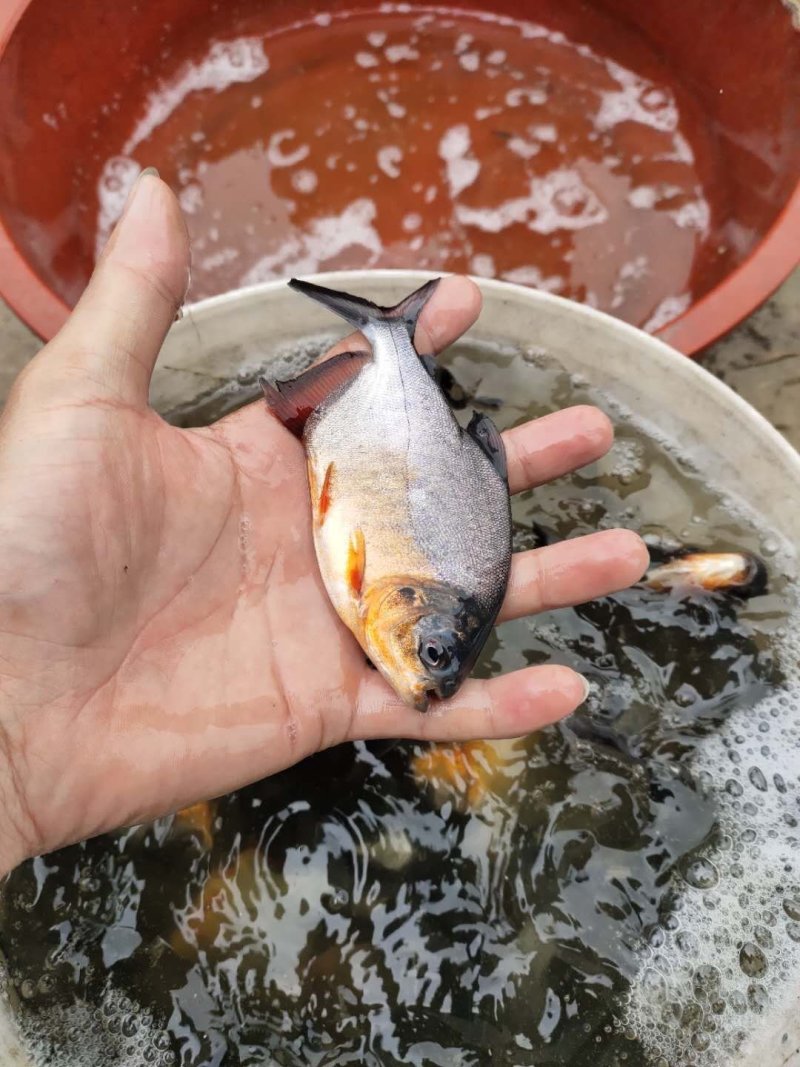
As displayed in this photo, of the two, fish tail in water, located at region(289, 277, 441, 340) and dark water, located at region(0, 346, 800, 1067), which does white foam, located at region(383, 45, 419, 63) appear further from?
dark water, located at region(0, 346, 800, 1067)

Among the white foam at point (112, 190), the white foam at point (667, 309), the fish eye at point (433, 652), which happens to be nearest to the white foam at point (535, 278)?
the white foam at point (667, 309)

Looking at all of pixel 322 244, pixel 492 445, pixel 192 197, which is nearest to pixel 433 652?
pixel 492 445

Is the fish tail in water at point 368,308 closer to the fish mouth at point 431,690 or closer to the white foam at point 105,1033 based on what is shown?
the fish mouth at point 431,690

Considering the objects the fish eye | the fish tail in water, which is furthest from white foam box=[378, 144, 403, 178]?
the fish eye

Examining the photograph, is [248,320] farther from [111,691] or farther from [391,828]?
[391,828]

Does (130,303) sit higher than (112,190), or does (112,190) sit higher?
(130,303)

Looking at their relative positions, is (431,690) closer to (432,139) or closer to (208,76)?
(432,139)
